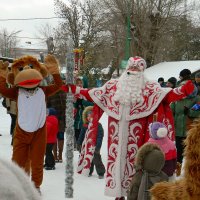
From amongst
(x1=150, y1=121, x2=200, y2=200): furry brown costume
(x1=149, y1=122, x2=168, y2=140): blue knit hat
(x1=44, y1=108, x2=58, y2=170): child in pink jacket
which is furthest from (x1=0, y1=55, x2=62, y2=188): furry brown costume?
(x1=150, y1=121, x2=200, y2=200): furry brown costume

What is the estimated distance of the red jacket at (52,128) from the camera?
8070 mm

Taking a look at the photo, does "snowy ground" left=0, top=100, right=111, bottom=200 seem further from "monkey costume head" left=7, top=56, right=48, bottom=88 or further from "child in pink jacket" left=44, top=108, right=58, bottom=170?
"monkey costume head" left=7, top=56, right=48, bottom=88

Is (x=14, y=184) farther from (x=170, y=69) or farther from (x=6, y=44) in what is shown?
(x=6, y=44)

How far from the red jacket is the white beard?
113 inches

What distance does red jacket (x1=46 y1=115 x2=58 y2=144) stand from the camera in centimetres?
807

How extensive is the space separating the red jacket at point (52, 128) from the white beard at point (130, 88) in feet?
9.41

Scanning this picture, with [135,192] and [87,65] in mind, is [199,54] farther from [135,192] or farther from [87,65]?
[135,192]

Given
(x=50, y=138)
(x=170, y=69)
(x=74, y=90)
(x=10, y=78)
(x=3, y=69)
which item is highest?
(x=170, y=69)

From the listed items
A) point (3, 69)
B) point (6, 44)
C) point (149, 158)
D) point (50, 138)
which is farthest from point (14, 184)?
point (6, 44)

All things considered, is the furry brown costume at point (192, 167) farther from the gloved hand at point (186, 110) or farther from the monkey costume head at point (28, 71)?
the gloved hand at point (186, 110)

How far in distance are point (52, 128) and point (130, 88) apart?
3092 mm

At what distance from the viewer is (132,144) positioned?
5348 mm

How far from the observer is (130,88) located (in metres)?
5.36

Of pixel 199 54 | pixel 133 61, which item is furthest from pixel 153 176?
pixel 199 54
